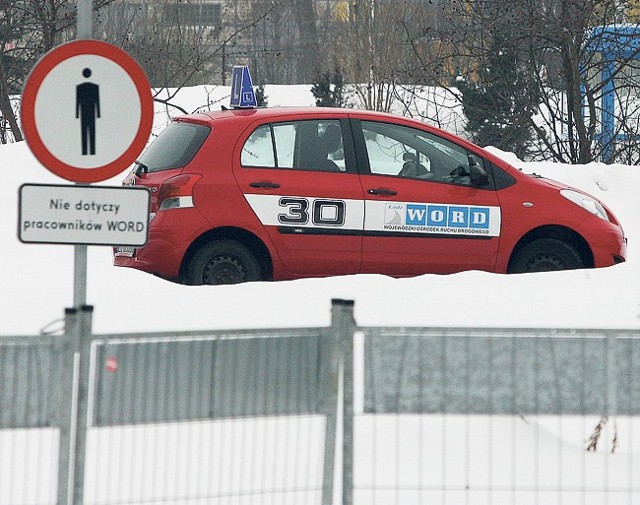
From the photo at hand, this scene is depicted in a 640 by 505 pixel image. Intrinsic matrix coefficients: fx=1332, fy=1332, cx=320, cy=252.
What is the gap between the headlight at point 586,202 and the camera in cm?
1014

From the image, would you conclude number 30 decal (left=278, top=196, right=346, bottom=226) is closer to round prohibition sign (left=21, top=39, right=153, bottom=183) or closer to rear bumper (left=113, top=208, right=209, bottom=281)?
rear bumper (left=113, top=208, right=209, bottom=281)

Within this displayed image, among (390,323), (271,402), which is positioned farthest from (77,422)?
(390,323)

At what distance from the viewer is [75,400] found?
4.33 metres

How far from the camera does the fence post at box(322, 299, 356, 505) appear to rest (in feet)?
14.4

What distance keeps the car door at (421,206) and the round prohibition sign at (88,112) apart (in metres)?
4.12

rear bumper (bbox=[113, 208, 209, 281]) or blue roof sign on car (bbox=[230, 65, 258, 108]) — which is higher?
blue roof sign on car (bbox=[230, 65, 258, 108])

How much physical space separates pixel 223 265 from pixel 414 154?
164cm

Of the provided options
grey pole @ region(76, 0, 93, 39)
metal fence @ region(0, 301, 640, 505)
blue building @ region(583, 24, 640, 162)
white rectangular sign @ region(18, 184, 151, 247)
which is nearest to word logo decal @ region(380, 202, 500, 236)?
grey pole @ region(76, 0, 93, 39)

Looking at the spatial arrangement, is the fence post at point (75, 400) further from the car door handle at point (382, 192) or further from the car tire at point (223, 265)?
the car door handle at point (382, 192)

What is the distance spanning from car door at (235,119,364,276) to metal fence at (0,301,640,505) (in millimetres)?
4527

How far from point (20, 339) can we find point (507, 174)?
6231mm

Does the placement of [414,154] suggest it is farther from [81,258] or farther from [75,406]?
[75,406]

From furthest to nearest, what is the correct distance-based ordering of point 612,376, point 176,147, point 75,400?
point 176,147
point 612,376
point 75,400

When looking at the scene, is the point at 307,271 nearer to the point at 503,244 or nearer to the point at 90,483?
the point at 503,244
